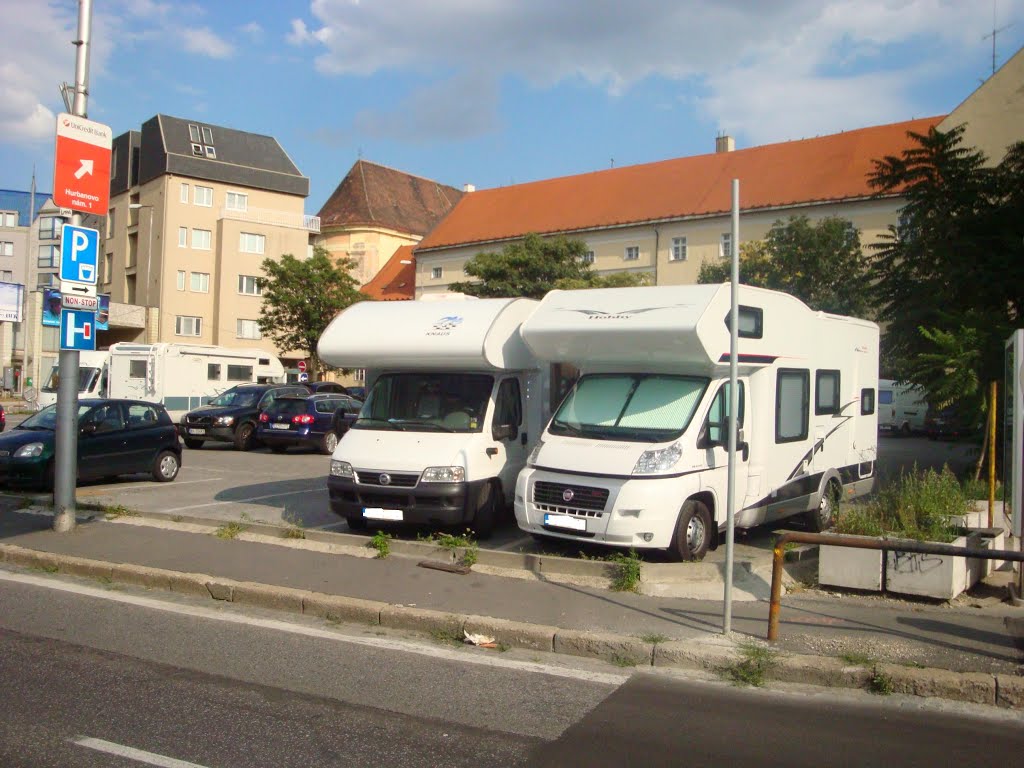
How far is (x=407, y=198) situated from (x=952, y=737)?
268 ft

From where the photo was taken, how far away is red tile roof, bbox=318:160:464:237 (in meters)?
79.9

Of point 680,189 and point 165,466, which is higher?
point 680,189

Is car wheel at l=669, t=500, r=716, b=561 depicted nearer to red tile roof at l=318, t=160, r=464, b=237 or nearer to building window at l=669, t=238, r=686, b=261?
building window at l=669, t=238, r=686, b=261

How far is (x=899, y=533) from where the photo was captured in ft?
29.9

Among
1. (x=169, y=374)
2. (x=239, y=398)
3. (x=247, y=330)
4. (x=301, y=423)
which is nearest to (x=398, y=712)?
(x=301, y=423)

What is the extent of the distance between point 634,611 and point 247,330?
58301mm

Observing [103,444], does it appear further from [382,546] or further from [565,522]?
[565,522]

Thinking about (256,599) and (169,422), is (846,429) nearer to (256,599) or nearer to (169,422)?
(256,599)

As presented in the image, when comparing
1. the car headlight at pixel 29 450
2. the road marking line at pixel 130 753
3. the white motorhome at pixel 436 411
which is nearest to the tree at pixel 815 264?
the white motorhome at pixel 436 411

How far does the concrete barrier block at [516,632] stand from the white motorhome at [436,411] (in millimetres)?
3188

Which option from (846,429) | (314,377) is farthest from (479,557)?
(314,377)

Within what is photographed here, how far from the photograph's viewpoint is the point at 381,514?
1050 cm

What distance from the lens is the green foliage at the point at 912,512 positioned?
907 cm

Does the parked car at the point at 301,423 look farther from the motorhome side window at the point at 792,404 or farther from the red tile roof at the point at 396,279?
the red tile roof at the point at 396,279
